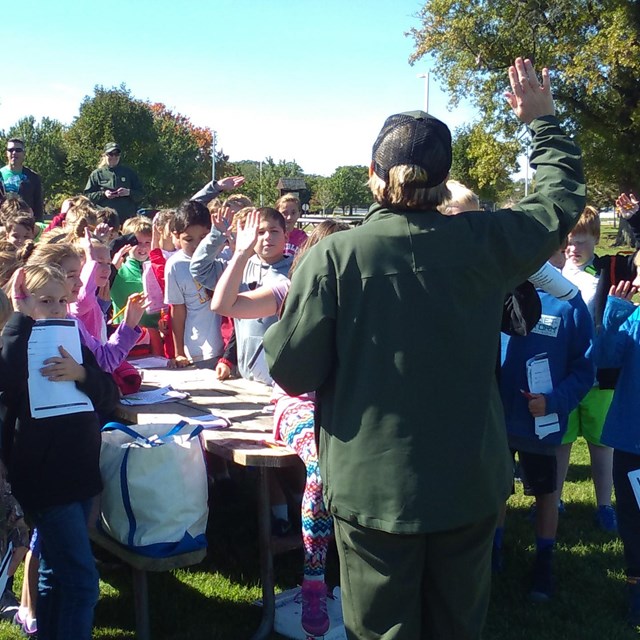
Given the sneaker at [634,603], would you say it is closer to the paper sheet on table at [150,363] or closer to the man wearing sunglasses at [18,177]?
the paper sheet on table at [150,363]

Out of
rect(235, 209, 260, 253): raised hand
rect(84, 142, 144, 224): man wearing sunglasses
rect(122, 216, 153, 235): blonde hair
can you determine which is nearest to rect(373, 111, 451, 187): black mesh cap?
rect(235, 209, 260, 253): raised hand

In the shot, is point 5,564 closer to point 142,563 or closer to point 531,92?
point 142,563

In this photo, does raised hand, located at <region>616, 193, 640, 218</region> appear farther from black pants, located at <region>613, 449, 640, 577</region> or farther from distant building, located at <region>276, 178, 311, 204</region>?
distant building, located at <region>276, 178, 311, 204</region>

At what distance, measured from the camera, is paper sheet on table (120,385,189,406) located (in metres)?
3.84

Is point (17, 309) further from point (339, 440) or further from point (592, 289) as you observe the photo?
point (592, 289)

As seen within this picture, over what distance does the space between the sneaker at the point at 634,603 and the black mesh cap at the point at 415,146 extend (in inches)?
93.7

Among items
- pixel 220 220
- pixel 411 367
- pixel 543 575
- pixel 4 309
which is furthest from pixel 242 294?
pixel 543 575

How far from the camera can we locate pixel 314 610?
2893 millimetres

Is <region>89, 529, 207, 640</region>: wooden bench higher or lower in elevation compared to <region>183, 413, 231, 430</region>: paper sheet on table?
lower

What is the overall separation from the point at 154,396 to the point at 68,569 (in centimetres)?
137

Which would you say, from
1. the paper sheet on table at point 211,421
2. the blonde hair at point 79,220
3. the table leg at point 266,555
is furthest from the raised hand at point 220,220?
the table leg at point 266,555

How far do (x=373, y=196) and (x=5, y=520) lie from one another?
163 centimetres

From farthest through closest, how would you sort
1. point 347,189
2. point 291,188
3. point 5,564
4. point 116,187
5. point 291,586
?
point 347,189, point 291,188, point 116,187, point 291,586, point 5,564

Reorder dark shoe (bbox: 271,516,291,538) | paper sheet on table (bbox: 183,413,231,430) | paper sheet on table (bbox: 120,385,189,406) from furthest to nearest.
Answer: dark shoe (bbox: 271,516,291,538) → paper sheet on table (bbox: 120,385,189,406) → paper sheet on table (bbox: 183,413,231,430)
